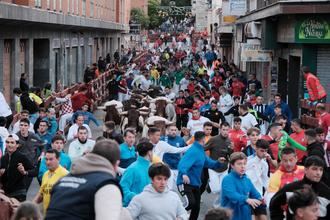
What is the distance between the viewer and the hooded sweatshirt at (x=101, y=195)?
6039mm

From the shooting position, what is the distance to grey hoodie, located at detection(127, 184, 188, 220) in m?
8.82

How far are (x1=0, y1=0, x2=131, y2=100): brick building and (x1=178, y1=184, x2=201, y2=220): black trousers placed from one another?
11.4 metres

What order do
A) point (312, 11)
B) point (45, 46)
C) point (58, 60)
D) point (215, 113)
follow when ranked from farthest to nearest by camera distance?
point (58, 60) < point (45, 46) < point (312, 11) < point (215, 113)

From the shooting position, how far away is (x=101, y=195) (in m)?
6.08

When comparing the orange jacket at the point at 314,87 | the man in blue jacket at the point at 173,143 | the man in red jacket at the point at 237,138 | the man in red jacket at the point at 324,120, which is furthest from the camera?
the orange jacket at the point at 314,87

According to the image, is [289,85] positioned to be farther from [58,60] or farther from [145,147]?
[145,147]

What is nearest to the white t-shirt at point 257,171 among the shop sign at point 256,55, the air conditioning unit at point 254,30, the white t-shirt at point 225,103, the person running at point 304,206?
the person running at point 304,206

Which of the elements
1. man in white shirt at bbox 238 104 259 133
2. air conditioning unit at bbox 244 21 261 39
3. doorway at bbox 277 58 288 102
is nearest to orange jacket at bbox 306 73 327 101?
man in white shirt at bbox 238 104 259 133

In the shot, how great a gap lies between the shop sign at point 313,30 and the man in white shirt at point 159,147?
36.5ft

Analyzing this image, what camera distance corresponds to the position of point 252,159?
486 inches

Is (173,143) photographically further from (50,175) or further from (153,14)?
(153,14)

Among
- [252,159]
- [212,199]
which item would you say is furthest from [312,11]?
[252,159]

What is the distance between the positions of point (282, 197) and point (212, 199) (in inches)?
322

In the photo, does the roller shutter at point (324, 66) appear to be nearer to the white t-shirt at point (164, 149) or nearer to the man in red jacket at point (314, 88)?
the man in red jacket at point (314, 88)
